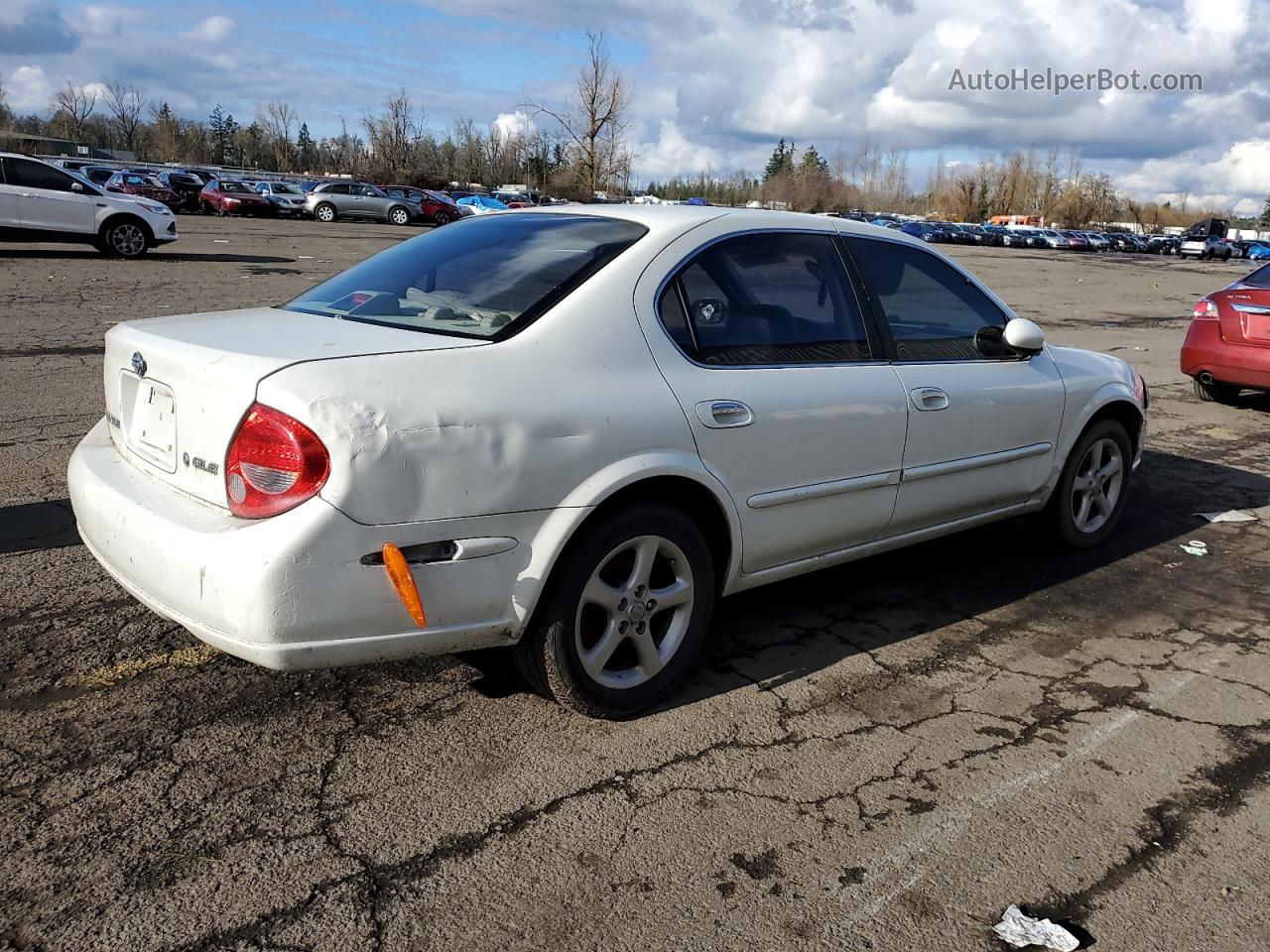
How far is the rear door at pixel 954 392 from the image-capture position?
13.7 ft

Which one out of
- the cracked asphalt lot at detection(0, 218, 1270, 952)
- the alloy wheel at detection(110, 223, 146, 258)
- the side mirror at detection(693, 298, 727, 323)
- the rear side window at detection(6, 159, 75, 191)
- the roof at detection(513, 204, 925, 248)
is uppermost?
the rear side window at detection(6, 159, 75, 191)

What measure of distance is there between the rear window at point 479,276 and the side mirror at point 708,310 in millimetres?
308

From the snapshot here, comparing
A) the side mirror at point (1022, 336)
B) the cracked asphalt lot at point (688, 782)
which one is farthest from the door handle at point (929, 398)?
the cracked asphalt lot at point (688, 782)

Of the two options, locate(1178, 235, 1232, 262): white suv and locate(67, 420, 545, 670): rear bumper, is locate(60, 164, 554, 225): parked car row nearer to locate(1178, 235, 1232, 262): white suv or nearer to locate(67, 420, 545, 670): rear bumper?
locate(67, 420, 545, 670): rear bumper

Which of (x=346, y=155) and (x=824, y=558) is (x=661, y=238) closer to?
(x=824, y=558)

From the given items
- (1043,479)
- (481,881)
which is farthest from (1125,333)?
(481,881)

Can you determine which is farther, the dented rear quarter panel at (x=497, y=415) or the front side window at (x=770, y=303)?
the front side window at (x=770, y=303)

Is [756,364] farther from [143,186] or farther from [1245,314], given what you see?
[143,186]

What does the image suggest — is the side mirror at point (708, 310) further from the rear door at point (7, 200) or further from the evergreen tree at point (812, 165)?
the evergreen tree at point (812, 165)

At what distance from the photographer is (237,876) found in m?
2.52

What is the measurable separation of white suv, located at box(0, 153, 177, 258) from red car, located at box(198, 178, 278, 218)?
2100cm

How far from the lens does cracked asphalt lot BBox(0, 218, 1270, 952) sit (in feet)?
8.14

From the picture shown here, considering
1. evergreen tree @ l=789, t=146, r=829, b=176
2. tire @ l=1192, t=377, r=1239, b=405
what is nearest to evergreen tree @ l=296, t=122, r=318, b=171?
evergreen tree @ l=789, t=146, r=829, b=176

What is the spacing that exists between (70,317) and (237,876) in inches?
404
